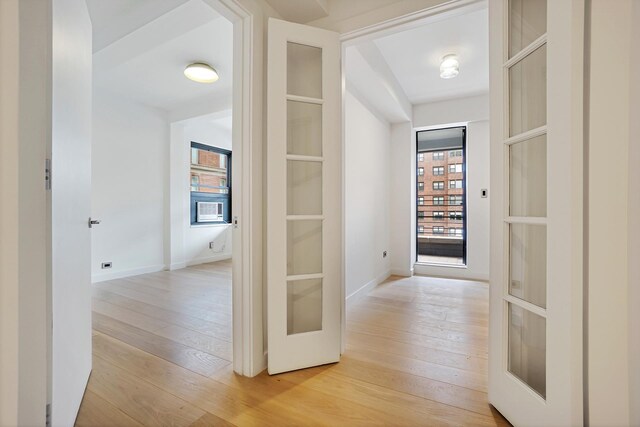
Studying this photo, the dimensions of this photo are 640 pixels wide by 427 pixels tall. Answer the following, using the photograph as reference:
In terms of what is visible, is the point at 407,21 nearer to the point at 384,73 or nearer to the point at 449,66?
the point at 384,73

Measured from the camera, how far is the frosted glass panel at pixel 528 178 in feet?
3.76

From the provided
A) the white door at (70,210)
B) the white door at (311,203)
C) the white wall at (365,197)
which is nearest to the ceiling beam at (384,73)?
the white wall at (365,197)

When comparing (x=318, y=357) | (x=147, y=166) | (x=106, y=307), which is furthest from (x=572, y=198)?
(x=147, y=166)

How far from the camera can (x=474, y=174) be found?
4.12m

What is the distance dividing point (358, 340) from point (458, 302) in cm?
154

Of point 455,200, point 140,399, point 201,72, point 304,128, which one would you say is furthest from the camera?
point 455,200

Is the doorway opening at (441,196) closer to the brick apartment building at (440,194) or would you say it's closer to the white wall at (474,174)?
the brick apartment building at (440,194)

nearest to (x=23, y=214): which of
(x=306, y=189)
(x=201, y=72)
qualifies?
(x=306, y=189)

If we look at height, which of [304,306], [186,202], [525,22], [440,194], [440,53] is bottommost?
[304,306]

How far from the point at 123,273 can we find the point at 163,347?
269 cm

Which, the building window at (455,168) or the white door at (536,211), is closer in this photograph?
the white door at (536,211)

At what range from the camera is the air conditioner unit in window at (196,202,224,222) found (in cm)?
530

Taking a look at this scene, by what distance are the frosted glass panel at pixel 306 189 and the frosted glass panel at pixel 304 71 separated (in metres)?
0.47

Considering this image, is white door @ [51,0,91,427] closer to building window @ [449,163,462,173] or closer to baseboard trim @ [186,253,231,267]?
baseboard trim @ [186,253,231,267]
